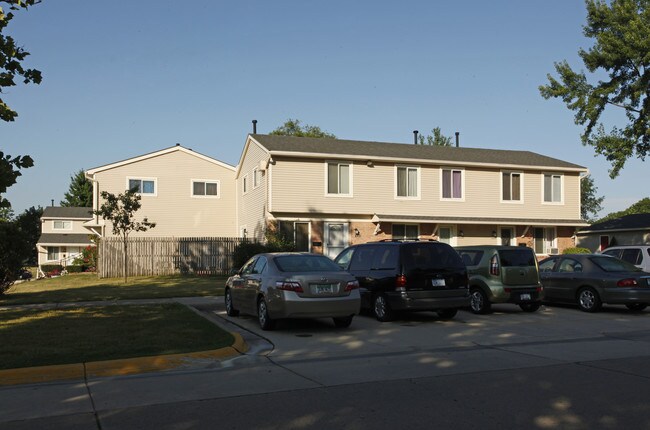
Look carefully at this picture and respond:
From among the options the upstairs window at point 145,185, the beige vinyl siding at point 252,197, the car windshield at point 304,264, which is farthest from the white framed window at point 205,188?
the car windshield at point 304,264

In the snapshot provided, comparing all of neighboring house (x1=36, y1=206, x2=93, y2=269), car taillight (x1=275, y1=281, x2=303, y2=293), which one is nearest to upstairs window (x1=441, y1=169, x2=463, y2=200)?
car taillight (x1=275, y1=281, x2=303, y2=293)

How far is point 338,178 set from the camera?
96.1ft

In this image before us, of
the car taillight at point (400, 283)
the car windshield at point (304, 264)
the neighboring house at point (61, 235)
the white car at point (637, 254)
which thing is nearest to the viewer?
the car windshield at point (304, 264)

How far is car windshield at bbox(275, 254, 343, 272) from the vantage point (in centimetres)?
1230

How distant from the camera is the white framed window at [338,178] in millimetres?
29066

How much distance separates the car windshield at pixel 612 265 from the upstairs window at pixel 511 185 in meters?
16.4

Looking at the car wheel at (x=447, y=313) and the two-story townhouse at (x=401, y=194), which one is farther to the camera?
the two-story townhouse at (x=401, y=194)

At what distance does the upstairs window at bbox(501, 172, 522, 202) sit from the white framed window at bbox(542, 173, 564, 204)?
1.47 metres

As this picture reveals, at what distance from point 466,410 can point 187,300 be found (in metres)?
12.6

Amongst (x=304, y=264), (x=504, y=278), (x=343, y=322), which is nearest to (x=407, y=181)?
(x=504, y=278)

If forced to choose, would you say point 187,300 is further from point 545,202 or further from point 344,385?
point 545,202

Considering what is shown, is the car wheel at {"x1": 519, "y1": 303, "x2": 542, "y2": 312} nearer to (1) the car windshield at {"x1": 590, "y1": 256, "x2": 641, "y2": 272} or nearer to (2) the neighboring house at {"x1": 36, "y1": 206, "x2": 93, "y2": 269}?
(1) the car windshield at {"x1": 590, "y1": 256, "x2": 641, "y2": 272}

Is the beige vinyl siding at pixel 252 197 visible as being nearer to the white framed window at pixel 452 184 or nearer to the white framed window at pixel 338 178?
the white framed window at pixel 338 178

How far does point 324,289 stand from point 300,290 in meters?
0.49
